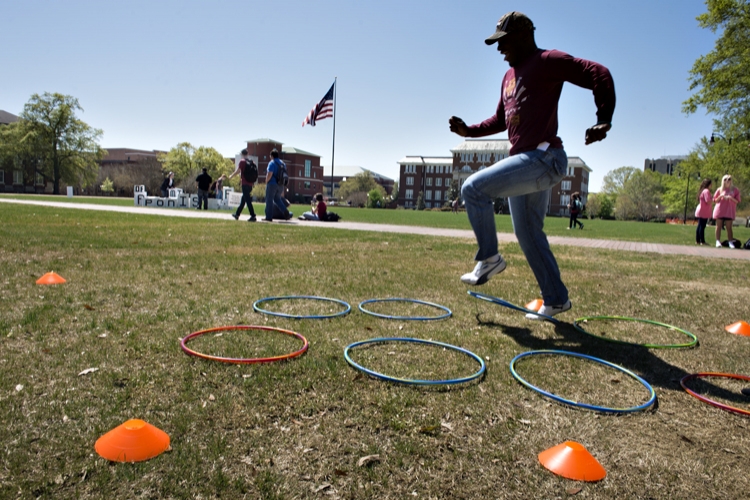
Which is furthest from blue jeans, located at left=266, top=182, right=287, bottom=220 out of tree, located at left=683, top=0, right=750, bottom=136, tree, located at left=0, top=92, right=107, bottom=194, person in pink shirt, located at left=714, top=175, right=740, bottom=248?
tree, located at left=0, top=92, right=107, bottom=194

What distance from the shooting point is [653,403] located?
290 cm

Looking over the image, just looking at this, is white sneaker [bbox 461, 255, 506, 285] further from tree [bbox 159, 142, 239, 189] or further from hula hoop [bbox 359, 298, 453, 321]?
tree [bbox 159, 142, 239, 189]

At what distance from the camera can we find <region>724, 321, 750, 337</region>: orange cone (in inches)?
182

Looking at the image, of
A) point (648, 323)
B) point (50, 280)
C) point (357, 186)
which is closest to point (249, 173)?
point (50, 280)

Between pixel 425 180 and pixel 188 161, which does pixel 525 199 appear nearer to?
pixel 188 161

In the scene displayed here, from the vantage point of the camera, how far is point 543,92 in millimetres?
4230

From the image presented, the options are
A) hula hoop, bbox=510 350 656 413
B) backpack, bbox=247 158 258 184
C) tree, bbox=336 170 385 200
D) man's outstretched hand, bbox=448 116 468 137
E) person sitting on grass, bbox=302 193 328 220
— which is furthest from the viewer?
tree, bbox=336 170 385 200

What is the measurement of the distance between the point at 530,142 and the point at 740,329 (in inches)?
96.2

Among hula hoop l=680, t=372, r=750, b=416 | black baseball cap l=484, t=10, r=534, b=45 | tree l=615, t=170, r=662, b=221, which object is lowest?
hula hoop l=680, t=372, r=750, b=416

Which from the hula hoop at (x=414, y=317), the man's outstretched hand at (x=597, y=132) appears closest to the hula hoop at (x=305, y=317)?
the hula hoop at (x=414, y=317)

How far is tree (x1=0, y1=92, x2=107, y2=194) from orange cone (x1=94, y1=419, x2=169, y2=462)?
89.9 metres

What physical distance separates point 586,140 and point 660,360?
1629 millimetres

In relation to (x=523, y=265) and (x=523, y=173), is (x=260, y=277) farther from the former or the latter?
(x=523, y=265)

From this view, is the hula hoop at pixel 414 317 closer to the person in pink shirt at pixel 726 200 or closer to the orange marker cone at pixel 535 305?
→ the orange marker cone at pixel 535 305
